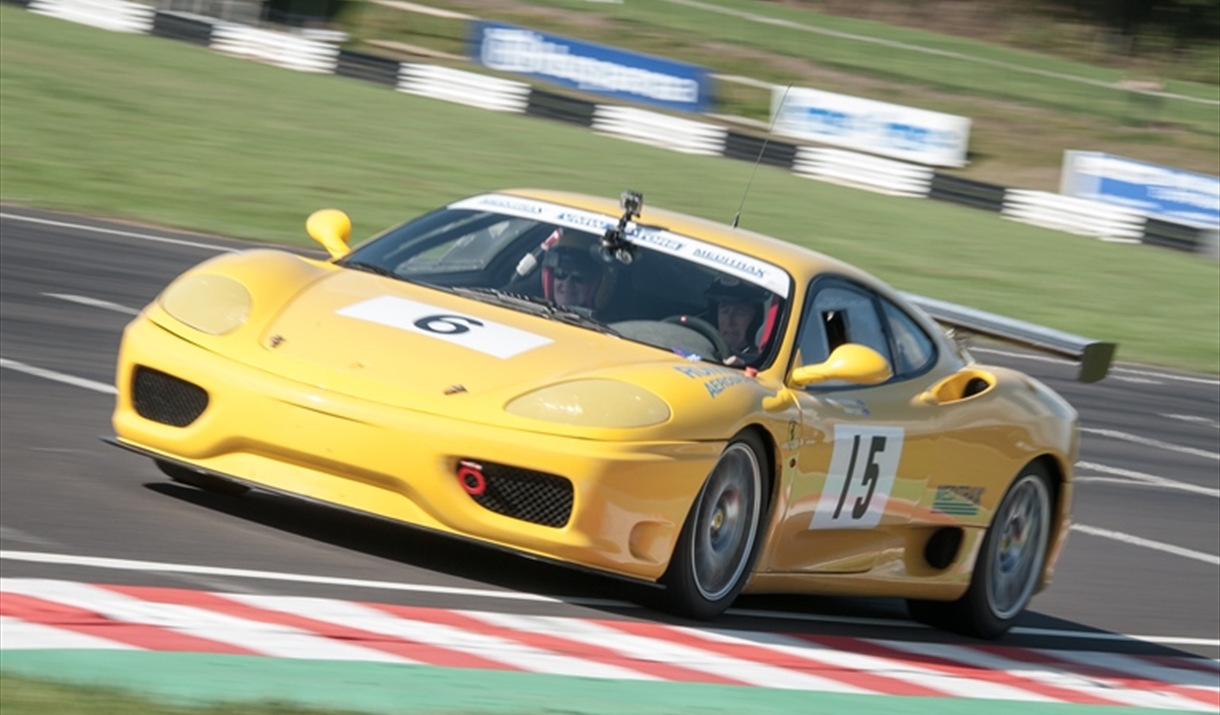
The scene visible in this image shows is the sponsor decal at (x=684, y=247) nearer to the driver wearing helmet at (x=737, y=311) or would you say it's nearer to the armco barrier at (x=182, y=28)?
the driver wearing helmet at (x=737, y=311)

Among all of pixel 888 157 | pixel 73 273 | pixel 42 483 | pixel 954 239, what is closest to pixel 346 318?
pixel 42 483

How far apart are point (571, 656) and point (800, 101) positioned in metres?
29.8

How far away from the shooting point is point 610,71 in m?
34.7

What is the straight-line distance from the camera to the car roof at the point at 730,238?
22.2 ft

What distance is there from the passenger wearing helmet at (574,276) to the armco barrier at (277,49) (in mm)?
24837

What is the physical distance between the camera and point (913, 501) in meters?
6.88

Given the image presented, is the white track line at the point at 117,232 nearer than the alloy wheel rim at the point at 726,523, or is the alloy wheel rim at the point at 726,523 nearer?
the alloy wheel rim at the point at 726,523

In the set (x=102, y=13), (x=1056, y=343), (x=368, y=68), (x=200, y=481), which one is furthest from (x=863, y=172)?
(x=200, y=481)

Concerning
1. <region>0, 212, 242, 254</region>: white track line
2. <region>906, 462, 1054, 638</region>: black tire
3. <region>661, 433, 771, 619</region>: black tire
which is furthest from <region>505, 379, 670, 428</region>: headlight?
<region>0, 212, 242, 254</region>: white track line

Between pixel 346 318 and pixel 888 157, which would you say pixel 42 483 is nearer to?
pixel 346 318

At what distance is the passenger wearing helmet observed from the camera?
6.47 m

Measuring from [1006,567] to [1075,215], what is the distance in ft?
74.1

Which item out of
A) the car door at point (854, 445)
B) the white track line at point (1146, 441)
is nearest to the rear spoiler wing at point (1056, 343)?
the car door at point (854, 445)

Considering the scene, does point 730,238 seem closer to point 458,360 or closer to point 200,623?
point 458,360
